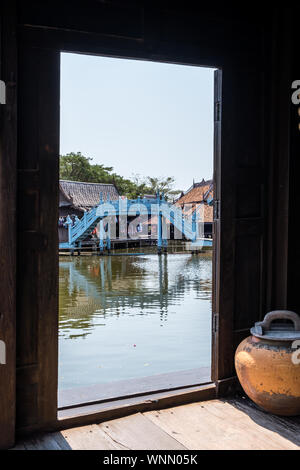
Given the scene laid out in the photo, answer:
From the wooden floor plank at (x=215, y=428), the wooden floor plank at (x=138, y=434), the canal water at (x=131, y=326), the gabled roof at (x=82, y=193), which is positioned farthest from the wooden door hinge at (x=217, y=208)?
the gabled roof at (x=82, y=193)

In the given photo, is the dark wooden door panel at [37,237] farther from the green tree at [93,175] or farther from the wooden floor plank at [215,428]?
the green tree at [93,175]

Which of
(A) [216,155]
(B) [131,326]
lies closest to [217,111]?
(A) [216,155]

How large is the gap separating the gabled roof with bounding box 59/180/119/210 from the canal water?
1423 cm

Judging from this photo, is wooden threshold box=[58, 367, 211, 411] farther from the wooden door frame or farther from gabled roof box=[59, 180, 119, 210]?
gabled roof box=[59, 180, 119, 210]

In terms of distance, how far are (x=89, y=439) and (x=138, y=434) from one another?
0.91ft

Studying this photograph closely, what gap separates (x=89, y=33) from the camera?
2.72m

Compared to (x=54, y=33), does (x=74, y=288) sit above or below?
below

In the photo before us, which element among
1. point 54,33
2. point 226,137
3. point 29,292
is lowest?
point 29,292

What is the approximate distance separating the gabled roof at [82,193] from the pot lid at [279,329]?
2484 centimetres

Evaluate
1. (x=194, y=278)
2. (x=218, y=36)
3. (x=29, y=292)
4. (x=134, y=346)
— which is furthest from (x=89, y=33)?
(x=194, y=278)

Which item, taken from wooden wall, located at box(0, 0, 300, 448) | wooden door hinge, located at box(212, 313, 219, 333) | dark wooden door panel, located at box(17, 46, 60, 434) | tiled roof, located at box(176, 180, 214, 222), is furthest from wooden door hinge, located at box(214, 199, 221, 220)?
tiled roof, located at box(176, 180, 214, 222)

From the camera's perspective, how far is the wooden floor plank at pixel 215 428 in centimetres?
245

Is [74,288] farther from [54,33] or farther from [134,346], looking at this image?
[54,33]

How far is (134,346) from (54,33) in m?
4.16
